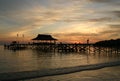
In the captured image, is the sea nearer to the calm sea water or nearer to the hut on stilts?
the calm sea water

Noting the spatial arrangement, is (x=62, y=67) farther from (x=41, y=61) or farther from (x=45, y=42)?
(x=45, y=42)

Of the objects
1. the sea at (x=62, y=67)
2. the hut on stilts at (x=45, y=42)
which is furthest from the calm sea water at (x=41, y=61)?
the hut on stilts at (x=45, y=42)

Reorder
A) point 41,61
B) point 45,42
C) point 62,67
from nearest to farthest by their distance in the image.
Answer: point 62,67 → point 41,61 → point 45,42

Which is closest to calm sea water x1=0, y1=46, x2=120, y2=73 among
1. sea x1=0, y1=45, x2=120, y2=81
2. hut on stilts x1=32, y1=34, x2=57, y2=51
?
sea x1=0, y1=45, x2=120, y2=81

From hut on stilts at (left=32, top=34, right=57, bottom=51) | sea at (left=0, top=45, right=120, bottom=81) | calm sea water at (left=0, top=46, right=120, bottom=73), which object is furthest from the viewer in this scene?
hut on stilts at (left=32, top=34, right=57, bottom=51)

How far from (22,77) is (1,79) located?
1.63 m

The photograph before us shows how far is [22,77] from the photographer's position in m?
16.8

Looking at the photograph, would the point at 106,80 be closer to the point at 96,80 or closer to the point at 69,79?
the point at 96,80

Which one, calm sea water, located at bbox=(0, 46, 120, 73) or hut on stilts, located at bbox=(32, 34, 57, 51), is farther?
hut on stilts, located at bbox=(32, 34, 57, 51)

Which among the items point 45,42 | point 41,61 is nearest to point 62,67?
point 41,61

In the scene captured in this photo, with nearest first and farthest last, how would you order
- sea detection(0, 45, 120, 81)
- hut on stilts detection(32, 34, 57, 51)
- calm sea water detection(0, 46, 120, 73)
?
1. sea detection(0, 45, 120, 81)
2. calm sea water detection(0, 46, 120, 73)
3. hut on stilts detection(32, 34, 57, 51)

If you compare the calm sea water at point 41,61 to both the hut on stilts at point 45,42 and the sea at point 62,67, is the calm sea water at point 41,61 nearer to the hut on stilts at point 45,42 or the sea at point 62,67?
the sea at point 62,67

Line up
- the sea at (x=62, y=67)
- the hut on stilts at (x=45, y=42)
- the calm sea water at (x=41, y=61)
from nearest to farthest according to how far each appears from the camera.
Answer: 1. the sea at (x=62, y=67)
2. the calm sea water at (x=41, y=61)
3. the hut on stilts at (x=45, y=42)

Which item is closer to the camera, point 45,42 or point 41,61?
point 41,61
